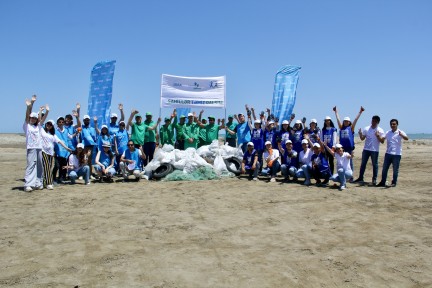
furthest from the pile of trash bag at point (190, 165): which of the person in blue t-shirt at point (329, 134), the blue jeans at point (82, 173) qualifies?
the person in blue t-shirt at point (329, 134)

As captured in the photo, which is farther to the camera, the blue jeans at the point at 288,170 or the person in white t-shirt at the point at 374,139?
the blue jeans at the point at 288,170

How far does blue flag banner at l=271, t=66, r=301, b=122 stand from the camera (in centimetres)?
1271

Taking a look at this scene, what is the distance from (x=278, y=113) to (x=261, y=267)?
9.32m

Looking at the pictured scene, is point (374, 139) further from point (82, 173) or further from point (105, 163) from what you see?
point (82, 173)

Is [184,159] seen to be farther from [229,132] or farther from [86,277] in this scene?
[86,277]

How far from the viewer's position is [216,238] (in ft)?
16.4

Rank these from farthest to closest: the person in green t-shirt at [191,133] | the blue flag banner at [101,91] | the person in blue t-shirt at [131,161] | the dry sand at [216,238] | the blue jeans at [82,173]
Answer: the blue flag banner at [101,91]
the person in green t-shirt at [191,133]
the person in blue t-shirt at [131,161]
the blue jeans at [82,173]
the dry sand at [216,238]

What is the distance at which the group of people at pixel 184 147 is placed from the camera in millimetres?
8562

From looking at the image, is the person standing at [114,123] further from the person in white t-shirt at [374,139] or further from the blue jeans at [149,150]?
the person in white t-shirt at [374,139]

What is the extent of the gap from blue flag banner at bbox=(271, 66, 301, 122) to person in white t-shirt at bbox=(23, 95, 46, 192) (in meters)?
7.88

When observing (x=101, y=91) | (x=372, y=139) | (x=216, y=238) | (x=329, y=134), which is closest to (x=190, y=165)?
(x=329, y=134)

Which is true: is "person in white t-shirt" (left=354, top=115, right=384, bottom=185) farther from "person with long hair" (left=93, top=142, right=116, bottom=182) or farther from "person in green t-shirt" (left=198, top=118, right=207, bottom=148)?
"person with long hair" (left=93, top=142, right=116, bottom=182)

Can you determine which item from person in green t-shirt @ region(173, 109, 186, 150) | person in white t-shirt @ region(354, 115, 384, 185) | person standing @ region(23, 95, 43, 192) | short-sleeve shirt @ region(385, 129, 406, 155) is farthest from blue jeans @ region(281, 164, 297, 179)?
person standing @ region(23, 95, 43, 192)

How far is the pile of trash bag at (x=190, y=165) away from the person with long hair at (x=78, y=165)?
5.50 ft
